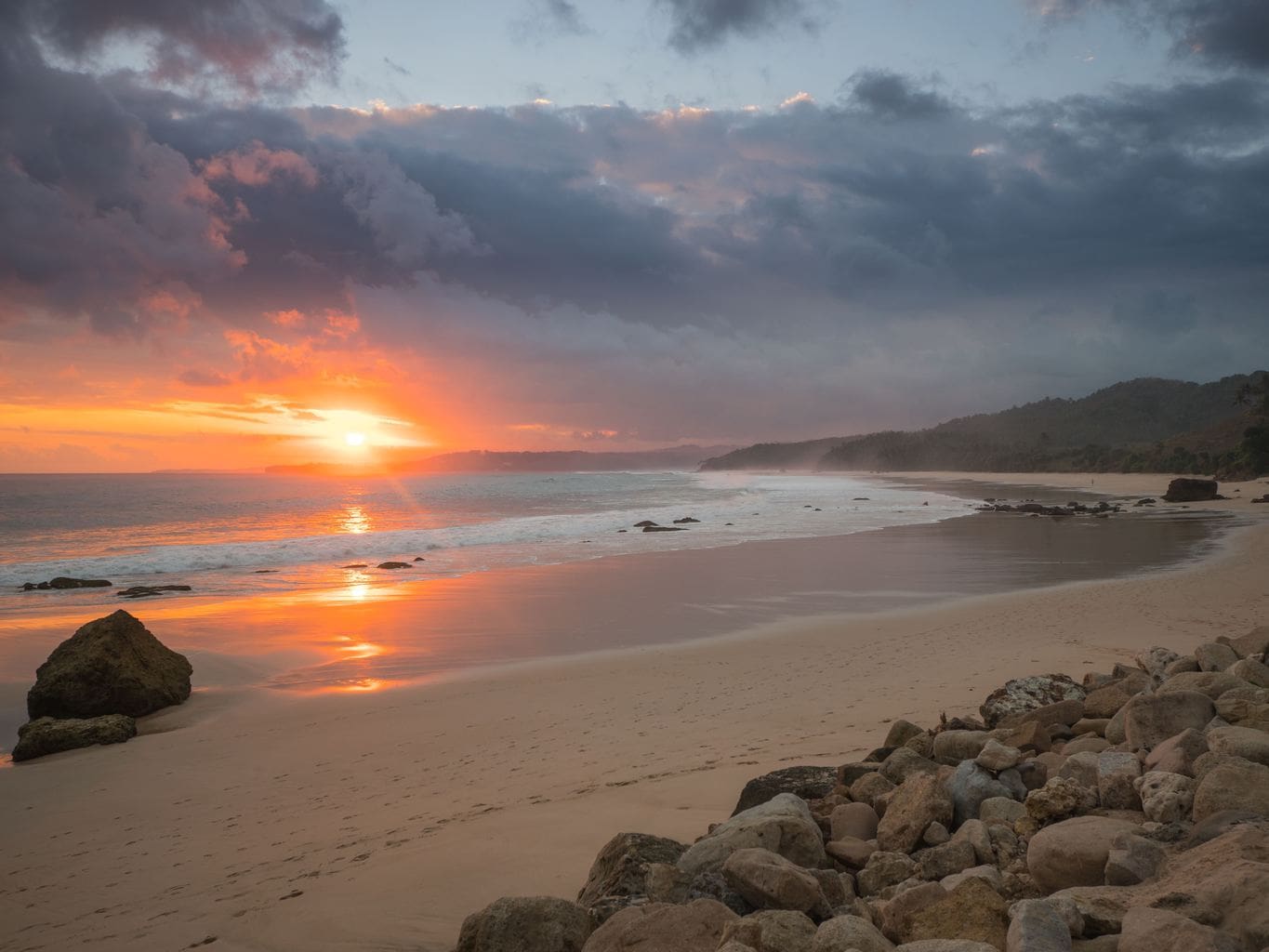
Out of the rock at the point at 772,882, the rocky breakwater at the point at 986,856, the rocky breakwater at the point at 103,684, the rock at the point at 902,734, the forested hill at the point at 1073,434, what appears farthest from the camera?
the forested hill at the point at 1073,434

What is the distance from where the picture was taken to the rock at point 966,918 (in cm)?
316

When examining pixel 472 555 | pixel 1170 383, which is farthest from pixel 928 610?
pixel 1170 383

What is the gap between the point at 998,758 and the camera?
4926 millimetres

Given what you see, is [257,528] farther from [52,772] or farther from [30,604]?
[52,772]

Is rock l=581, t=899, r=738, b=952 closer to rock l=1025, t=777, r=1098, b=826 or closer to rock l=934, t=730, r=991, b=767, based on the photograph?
rock l=1025, t=777, r=1098, b=826

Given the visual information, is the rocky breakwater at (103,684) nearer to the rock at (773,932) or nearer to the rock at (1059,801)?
the rock at (773,932)

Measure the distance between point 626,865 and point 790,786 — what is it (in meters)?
1.85

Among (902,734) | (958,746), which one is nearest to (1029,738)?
(958,746)

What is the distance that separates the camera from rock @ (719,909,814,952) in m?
3.16

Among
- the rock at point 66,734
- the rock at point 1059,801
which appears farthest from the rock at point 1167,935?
the rock at point 66,734

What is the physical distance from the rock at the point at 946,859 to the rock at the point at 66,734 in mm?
8849

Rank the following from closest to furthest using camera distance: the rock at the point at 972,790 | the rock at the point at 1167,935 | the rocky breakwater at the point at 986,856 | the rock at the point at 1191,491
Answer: the rock at the point at 1167,935 < the rocky breakwater at the point at 986,856 < the rock at the point at 972,790 < the rock at the point at 1191,491

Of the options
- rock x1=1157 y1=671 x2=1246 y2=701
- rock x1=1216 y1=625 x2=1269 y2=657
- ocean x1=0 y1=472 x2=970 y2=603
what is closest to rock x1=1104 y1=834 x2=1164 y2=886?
rock x1=1157 y1=671 x2=1246 y2=701

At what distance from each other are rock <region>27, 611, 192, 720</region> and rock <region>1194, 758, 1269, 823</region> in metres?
10.9
